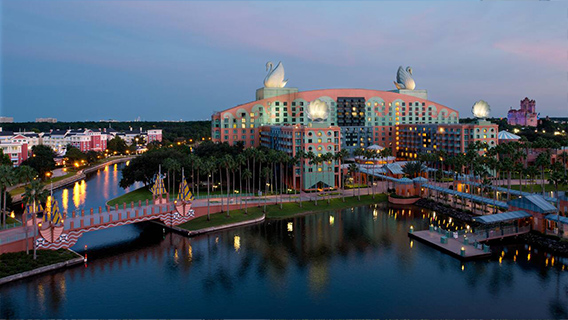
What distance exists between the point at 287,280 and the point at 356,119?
110541 mm

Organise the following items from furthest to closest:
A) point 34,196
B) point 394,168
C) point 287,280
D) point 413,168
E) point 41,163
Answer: point 41,163, point 394,168, point 413,168, point 34,196, point 287,280

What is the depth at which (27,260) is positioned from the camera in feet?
172

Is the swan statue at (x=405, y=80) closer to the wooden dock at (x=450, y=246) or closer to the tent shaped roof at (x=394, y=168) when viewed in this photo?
the tent shaped roof at (x=394, y=168)

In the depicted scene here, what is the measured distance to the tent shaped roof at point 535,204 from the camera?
64062 mm

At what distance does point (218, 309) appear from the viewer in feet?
143

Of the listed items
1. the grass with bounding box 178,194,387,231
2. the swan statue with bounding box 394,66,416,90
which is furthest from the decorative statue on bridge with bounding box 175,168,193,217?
the swan statue with bounding box 394,66,416,90

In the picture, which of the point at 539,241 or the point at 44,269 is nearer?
the point at 44,269

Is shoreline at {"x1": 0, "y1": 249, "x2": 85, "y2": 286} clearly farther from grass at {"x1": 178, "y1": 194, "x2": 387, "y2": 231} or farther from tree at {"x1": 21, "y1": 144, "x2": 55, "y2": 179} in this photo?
tree at {"x1": 21, "y1": 144, "x2": 55, "y2": 179}

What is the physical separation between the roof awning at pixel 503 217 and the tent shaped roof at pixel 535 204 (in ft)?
3.88

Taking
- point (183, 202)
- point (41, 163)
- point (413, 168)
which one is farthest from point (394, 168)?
point (41, 163)

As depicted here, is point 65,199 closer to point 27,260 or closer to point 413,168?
point 27,260

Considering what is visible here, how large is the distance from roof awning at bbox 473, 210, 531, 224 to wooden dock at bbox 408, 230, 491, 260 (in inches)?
214

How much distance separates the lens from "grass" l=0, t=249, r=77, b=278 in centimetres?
5001

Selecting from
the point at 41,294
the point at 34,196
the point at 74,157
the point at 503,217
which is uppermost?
the point at 74,157
